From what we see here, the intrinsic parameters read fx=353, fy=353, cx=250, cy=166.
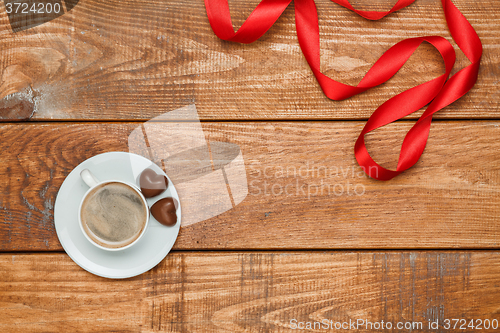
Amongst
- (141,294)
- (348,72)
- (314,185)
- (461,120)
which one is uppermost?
(348,72)

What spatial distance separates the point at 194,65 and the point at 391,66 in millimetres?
399

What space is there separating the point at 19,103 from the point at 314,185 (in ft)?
2.02

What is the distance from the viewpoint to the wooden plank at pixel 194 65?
0.71 meters

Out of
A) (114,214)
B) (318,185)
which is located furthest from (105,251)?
(318,185)

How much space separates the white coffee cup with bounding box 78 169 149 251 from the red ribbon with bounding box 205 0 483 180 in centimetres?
36

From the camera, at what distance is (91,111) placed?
71 centimetres

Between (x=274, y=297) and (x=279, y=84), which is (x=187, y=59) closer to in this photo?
(x=279, y=84)

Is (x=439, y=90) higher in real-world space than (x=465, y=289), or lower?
higher

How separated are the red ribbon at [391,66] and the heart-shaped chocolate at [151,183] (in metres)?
0.31

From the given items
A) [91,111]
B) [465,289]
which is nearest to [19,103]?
[91,111]

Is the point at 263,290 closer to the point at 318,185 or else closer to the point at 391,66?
the point at 318,185

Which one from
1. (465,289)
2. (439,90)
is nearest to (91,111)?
(439,90)

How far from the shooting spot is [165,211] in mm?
670

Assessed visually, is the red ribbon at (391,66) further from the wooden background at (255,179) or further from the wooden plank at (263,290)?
the wooden plank at (263,290)
